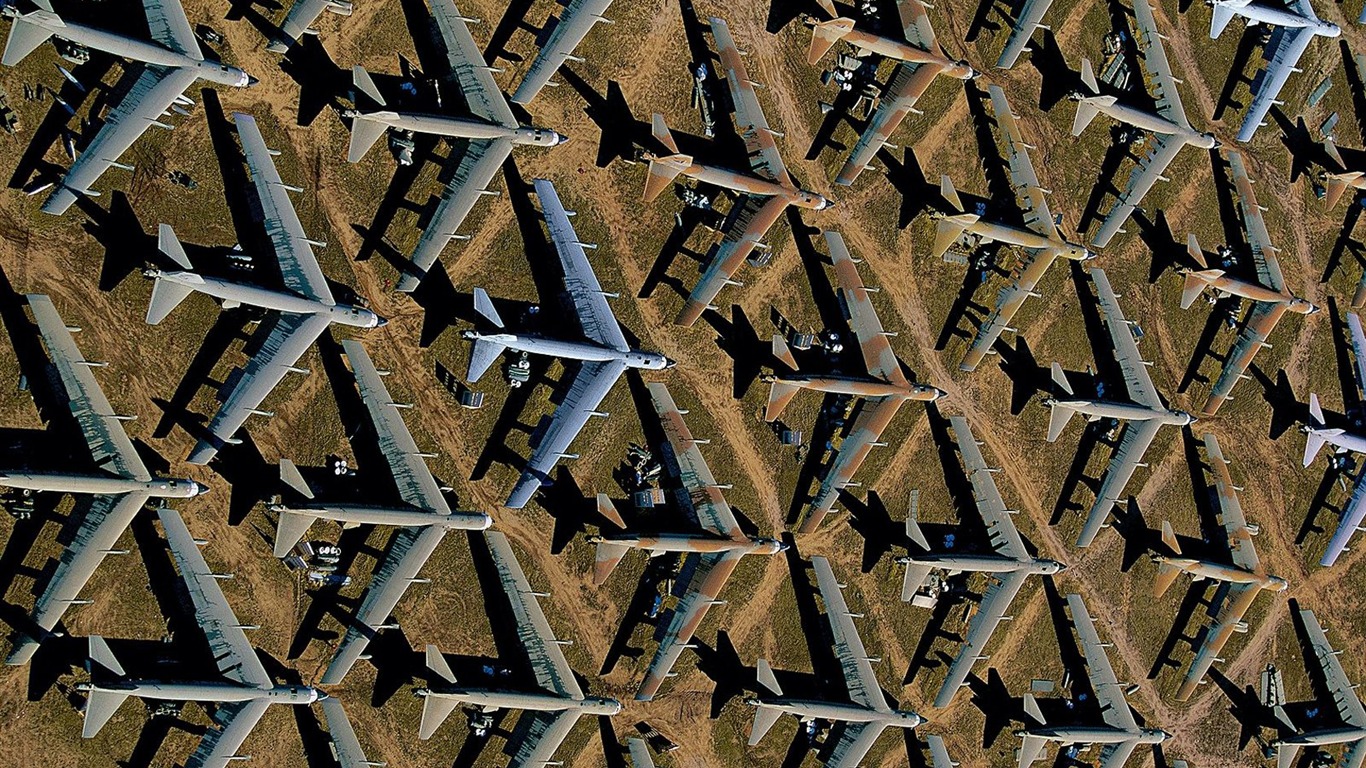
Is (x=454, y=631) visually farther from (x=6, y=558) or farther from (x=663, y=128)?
(x=663, y=128)

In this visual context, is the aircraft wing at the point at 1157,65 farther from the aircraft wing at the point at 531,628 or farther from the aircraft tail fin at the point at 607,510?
the aircraft wing at the point at 531,628

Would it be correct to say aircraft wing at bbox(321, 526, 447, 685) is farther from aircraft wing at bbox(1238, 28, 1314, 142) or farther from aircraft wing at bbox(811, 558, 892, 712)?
aircraft wing at bbox(1238, 28, 1314, 142)

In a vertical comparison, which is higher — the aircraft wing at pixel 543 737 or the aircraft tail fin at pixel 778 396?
the aircraft tail fin at pixel 778 396

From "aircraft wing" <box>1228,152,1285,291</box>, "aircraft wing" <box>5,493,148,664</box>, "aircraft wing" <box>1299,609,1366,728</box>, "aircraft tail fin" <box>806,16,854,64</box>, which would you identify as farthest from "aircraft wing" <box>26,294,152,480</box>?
"aircraft wing" <box>1299,609,1366,728</box>

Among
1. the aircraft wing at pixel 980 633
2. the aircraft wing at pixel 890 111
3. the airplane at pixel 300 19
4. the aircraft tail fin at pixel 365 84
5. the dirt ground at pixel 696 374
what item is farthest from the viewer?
the aircraft wing at pixel 980 633

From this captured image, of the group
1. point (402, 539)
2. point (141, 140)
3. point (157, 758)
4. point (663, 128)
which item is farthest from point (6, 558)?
point (663, 128)

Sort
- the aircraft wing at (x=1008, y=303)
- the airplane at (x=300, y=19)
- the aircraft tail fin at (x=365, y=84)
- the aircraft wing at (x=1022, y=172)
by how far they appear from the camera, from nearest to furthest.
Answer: the airplane at (x=300, y=19), the aircraft tail fin at (x=365, y=84), the aircraft wing at (x=1022, y=172), the aircraft wing at (x=1008, y=303)

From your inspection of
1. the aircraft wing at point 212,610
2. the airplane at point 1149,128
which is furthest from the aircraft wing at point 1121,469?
the aircraft wing at point 212,610
